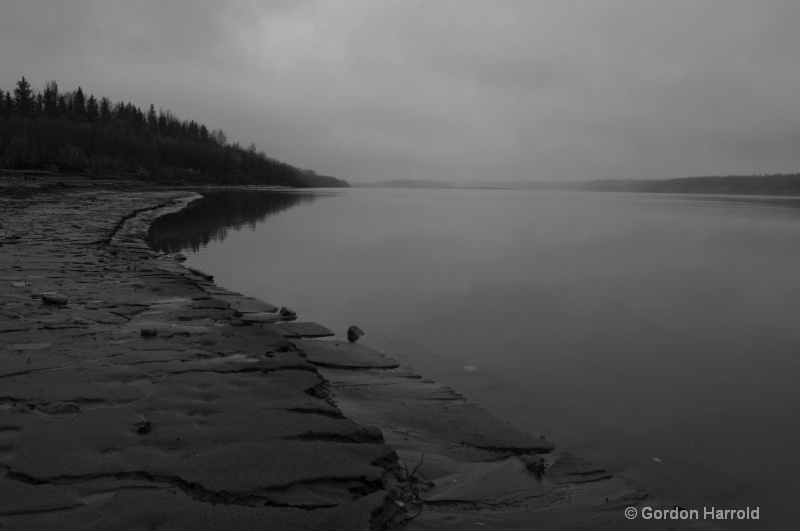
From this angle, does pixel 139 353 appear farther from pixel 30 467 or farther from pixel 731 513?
pixel 731 513

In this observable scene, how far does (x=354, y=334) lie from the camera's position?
7.32m

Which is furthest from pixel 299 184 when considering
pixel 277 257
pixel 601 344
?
pixel 601 344

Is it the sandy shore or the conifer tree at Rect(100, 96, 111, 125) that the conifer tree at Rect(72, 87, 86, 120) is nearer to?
the conifer tree at Rect(100, 96, 111, 125)

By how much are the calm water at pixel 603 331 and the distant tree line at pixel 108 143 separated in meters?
48.4

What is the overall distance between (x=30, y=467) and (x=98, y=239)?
465 inches

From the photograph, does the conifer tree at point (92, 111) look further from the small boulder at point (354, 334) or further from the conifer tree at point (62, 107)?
the small boulder at point (354, 334)

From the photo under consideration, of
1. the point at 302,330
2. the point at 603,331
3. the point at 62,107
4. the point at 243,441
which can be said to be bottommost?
the point at 603,331

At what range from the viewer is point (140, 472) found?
9.96 feet

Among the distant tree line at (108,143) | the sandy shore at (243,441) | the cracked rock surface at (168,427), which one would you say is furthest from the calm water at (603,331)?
the distant tree line at (108,143)

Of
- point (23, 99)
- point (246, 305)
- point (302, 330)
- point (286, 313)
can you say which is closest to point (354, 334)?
point (302, 330)

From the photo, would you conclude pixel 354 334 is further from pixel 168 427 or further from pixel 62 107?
pixel 62 107

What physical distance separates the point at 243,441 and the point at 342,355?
9.03ft

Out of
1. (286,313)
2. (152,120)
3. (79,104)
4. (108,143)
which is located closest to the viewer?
(286,313)

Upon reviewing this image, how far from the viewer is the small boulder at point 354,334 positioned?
7246 millimetres
